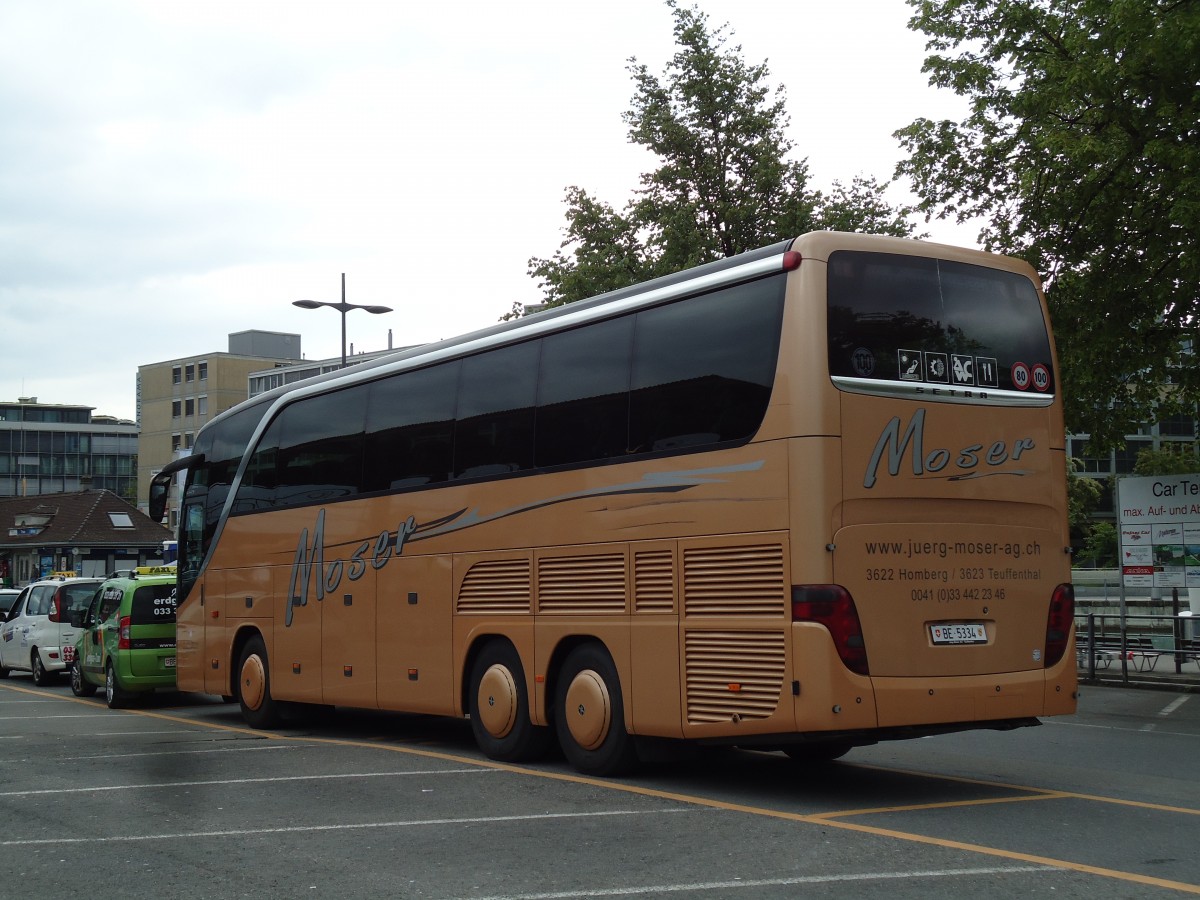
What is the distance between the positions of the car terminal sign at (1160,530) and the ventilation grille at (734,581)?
14.5 meters

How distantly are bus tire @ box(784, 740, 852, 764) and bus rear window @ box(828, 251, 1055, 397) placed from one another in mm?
3206

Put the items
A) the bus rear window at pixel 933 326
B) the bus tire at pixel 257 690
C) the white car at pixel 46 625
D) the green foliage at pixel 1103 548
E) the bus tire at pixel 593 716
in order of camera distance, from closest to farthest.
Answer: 1. the bus rear window at pixel 933 326
2. the bus tire at pixel 593 716
3. the bus tire at pixel 257 690
4. the white car at pixel 46 625
5. the green foliage at pixel 1103 548

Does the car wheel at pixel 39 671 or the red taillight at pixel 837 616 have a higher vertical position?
the red taillight at pixel 837 616

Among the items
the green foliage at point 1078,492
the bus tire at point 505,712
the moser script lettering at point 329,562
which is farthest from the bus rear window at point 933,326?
the green foliage at point 1078,492

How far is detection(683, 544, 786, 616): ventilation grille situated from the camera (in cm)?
988

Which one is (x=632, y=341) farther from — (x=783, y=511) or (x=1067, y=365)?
(x=1067, y=365)

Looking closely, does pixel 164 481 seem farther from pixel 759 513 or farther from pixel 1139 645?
pixel 1139 645

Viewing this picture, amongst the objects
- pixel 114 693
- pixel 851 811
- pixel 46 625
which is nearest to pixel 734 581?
pixel 851 811

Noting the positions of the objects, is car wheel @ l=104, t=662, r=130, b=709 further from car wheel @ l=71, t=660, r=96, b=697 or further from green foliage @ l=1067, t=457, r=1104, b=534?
green foliage @ l=1067, t=457, r=1104, b=534

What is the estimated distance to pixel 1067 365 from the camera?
22375 mm

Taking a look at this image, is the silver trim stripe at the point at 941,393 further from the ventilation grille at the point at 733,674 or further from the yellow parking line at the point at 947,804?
the yellow parking line at the point at 947,804

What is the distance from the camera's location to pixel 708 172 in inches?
1363

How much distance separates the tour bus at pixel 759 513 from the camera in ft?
32.1

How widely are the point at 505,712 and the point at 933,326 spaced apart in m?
5.01
